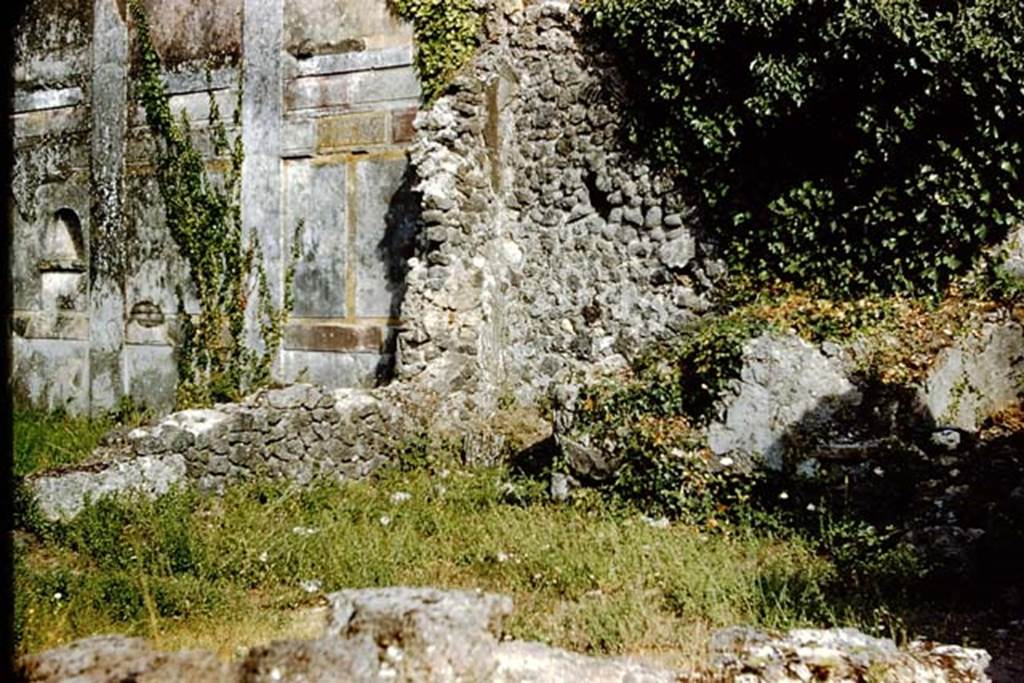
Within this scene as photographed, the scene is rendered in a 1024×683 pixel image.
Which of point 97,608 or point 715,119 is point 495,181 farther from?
point 97,608

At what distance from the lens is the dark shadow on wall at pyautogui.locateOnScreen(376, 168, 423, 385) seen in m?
12.3

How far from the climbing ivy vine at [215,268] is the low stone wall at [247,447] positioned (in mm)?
3055

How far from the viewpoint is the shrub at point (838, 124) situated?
9344mm

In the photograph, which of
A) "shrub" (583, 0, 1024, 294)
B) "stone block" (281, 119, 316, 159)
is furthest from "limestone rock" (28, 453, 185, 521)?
"shrub" (583, 0, 1024, 294)

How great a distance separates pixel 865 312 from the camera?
934 centimetres

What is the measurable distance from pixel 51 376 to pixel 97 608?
10018mm

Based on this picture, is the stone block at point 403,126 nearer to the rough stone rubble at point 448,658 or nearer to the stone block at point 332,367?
the stone block at point 332,367

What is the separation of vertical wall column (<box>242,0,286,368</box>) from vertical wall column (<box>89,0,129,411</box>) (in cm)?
240

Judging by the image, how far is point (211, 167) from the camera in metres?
13.8

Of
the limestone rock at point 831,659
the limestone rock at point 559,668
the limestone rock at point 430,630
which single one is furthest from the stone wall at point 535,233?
the limestone rock at point 430,630

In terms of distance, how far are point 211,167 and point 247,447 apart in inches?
214

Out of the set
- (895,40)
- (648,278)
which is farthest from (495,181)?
(895,40)

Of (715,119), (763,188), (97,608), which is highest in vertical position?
(715,119)

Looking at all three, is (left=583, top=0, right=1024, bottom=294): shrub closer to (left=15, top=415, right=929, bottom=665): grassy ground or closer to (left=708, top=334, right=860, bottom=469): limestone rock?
(left=708, top=334, right=860, bottom=469): limestone rock
